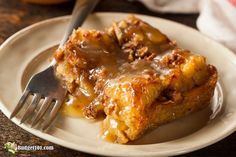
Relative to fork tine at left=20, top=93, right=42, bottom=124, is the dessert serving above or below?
above

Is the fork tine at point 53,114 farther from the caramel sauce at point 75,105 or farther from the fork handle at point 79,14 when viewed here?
the fork handle at point 79,14

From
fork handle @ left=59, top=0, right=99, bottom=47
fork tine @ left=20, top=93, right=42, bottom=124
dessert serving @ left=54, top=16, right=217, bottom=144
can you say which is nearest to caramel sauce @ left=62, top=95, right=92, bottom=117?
dessert serving @ left=54, top=16, right=217, bottom=144

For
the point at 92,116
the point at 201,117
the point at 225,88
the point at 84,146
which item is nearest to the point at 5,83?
the point at 92,116

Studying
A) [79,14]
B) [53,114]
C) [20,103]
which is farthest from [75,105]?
[79,14]

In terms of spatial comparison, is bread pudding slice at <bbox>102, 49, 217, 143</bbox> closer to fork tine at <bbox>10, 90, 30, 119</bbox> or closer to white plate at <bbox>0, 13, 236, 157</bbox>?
white plate at <bbox>0, 13, 236, 157</bbox>

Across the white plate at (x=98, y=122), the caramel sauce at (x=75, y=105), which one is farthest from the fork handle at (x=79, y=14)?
the caramel sauce at (x=75, y=105)

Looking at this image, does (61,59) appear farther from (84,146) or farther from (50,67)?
(84,146)

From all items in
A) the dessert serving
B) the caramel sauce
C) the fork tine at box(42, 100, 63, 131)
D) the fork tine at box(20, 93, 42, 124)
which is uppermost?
the dessert serving
